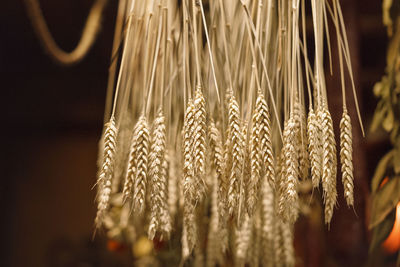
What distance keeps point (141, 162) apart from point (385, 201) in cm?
54

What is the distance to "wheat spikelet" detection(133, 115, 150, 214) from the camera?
2.00 feet

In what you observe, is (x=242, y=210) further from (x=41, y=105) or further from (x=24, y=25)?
(x=41, y=105)

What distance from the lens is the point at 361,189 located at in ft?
3.62

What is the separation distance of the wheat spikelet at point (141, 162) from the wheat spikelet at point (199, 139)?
8cm

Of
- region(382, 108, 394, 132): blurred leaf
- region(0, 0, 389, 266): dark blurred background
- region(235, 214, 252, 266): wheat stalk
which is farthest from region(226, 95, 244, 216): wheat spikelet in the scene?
region(0, 0, 389, 266): dark blurred background

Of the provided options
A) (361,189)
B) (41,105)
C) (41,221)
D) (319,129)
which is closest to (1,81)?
(41,105)

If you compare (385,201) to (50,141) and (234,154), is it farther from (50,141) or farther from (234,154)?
(50,141)

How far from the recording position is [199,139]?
23.2 inches

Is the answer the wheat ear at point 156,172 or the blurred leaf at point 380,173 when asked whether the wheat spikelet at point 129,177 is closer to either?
the wheat ear at point 156,172

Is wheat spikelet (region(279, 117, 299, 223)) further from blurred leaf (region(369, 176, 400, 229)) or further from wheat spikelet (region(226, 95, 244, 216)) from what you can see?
blurred leaf (region(369, 176, 400, 229))

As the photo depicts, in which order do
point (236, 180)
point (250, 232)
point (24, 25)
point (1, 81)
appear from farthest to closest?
point (1, 81), point (24, 25), point (250, 232), point (236, 180)

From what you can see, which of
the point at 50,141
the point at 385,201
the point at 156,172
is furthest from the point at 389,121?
the point at 50,141

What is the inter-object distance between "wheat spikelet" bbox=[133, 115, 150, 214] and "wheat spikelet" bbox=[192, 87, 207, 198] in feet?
0.27

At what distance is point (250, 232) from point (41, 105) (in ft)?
7.33
